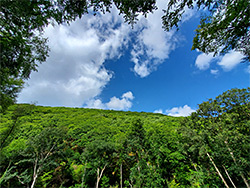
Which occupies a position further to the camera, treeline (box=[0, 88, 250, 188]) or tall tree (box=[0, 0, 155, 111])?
treeline (box=[0, 88, 250, 188])

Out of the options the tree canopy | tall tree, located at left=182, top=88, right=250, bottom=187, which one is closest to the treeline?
tall tree, located at left=182, top=88, right=250, bottom=187

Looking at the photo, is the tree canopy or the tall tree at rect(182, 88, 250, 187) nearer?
the tree canopy

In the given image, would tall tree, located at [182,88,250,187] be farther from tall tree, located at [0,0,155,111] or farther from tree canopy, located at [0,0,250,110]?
tall tree, located at [0,0,155,111]

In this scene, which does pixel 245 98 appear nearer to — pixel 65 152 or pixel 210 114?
pixel 210 114

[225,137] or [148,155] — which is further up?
[225,137]

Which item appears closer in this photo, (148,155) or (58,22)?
(58,22)

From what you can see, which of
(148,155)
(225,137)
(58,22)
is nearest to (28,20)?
(58,22)

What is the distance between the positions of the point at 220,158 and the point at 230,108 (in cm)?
592

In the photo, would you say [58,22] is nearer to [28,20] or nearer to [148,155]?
[28,20]

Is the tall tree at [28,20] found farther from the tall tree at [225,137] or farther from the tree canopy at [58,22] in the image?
the tall tree at [225,137]

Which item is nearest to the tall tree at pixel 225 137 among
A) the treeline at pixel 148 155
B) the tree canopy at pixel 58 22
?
the treeline at pixel 148 155

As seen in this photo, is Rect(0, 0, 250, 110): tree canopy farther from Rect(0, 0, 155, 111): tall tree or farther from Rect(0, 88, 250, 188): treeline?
Rect(0, 88, 250, 188): treeline

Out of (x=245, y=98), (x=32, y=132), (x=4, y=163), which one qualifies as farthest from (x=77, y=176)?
(x=245, y=98)

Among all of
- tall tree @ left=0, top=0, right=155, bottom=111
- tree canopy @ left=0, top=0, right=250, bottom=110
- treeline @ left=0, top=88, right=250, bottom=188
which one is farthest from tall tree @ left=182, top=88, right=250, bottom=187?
tall tree @ left=0, top=0, right=155, bottom=111
